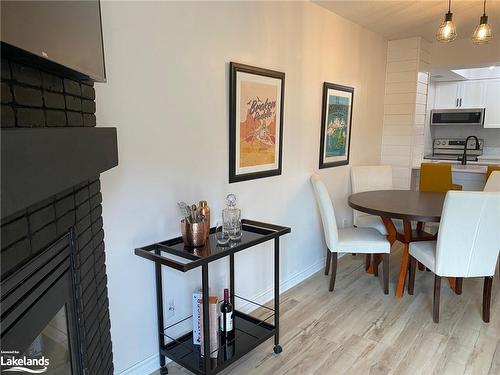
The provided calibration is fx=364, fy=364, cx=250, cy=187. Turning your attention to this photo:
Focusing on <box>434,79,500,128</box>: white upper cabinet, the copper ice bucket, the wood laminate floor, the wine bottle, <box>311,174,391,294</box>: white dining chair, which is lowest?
the wood laminate floor

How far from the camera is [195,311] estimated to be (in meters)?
2.12

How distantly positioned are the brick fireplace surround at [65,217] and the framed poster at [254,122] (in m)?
1.04

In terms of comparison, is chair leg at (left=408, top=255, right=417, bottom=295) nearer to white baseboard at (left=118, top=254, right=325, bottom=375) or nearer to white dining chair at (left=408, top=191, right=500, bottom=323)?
white dining chair at (left=408, top=191, right=500, bottom=323)

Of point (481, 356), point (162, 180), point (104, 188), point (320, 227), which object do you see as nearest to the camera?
point (104, 188)

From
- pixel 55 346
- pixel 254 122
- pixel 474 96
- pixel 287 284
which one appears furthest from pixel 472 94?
pixel 55 346

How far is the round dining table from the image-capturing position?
273cm

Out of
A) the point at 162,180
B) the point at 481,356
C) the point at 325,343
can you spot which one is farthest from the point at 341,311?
the point at 162,180

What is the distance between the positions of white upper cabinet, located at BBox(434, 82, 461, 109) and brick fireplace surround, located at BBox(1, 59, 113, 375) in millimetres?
6565

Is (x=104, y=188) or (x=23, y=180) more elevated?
(x=23, y=180)

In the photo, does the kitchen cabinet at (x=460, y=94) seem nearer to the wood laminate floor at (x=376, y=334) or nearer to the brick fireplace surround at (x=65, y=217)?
the wood laminate floor at (x=376, y=334)

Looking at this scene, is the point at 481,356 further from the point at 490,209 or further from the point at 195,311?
the point at 195,311

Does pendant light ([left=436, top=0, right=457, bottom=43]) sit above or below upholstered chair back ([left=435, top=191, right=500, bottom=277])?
above

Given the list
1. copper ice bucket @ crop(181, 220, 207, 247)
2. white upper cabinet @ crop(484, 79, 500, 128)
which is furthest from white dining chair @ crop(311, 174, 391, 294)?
white upper cabinet @ crop(484, 79, 500, 128)

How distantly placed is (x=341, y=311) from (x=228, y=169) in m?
1.43
